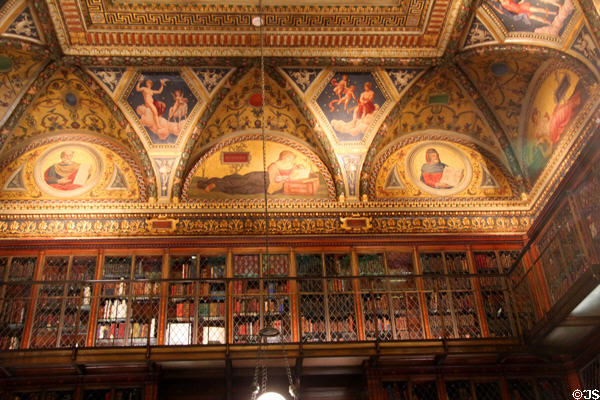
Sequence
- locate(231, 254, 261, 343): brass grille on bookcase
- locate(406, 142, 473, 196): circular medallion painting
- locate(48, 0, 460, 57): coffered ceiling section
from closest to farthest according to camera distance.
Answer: locate(48, 0, 460, 57): coffered ceiling section
locate(231, 254, 261, 343): brass grille on bookcase
locate(406, 142, 473, 196): circular medallion painting

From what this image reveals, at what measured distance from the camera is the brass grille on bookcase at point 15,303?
8.39 meters

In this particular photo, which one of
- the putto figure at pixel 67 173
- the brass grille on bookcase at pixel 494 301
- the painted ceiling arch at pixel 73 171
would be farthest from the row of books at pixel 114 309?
the brass grille on bookcase at pixel 494 301

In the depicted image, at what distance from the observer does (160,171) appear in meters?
9.72

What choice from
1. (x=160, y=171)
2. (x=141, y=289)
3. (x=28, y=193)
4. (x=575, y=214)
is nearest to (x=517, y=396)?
(x=575, y=214)

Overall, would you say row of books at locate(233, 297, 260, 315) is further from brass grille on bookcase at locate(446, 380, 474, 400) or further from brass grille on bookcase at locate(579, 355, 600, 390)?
brass grille on bookcase at locate(579, 355, 600, 390)

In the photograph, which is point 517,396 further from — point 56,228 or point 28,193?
point 28,193

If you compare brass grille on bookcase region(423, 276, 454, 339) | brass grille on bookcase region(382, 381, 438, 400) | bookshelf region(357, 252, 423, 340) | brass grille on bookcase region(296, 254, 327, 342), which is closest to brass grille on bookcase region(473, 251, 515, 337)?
brass grille on bookcase region(423, 276, 454, 339)

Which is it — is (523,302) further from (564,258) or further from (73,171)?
(73,171)

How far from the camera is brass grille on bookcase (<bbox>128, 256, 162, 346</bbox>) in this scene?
8422 mm

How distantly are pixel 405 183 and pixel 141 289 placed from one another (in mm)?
4398

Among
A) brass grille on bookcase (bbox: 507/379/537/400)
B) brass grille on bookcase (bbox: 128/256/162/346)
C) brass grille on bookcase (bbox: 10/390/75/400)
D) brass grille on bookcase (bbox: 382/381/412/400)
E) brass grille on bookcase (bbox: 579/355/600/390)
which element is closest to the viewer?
brass grille on bookcase (bbox: 579/355/600/390)

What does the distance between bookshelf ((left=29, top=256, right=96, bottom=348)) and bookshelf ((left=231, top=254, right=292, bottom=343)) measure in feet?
6.70

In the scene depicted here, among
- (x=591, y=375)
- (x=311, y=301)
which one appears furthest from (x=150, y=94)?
(x=591, y=375)

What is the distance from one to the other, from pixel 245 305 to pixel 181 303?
904 millimetres
